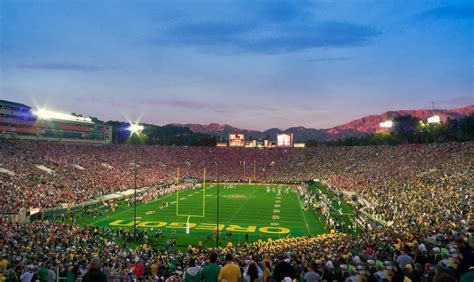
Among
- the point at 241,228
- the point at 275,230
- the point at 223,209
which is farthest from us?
the point at 223,209

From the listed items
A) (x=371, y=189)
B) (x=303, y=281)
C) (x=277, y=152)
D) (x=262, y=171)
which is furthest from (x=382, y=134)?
(x=303, y=281)

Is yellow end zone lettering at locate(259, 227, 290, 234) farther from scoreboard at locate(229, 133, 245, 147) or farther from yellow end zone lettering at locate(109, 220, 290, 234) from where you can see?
scoreboard at locate(229, 133, 245, 147)

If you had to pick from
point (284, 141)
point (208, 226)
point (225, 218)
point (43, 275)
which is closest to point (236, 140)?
point (284, 141)

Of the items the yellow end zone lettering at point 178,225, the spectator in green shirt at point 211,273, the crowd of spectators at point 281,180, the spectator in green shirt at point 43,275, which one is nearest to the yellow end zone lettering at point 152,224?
the yellow end zone lettering at point 178,225

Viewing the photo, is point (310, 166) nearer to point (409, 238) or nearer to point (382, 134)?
point (382, 134)

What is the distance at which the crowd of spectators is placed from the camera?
949 cm

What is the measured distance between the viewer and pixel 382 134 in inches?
4377

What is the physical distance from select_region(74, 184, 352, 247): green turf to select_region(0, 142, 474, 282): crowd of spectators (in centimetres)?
439

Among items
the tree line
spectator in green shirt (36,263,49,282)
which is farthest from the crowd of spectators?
the tree line

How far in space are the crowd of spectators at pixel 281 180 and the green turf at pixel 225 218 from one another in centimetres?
439

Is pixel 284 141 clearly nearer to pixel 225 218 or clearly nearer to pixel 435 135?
pixel 435 135

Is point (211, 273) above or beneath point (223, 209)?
above

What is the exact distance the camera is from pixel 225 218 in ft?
118

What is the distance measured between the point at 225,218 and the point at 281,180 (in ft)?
124
